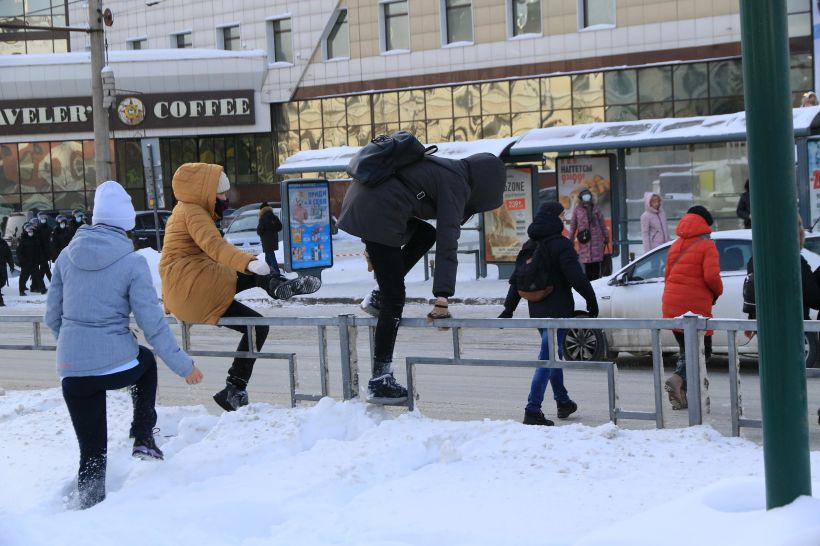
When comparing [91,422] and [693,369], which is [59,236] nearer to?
[91,422]

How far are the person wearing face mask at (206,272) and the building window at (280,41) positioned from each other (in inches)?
1572

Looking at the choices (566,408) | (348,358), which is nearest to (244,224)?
(566,408)

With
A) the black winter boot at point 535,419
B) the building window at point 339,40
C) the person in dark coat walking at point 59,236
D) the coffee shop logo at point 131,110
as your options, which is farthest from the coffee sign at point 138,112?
the black winter boot at point 535,419

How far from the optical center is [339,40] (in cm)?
4478

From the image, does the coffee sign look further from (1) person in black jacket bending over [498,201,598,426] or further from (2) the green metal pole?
(2) the green metal pole

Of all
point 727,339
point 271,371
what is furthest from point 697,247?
point 271,371

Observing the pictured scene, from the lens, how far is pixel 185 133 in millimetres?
→ 48375

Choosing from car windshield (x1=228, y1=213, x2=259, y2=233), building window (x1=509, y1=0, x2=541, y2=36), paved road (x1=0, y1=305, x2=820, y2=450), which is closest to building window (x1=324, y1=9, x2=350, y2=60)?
building window (x1=509, y1=0, x2=541, y2=36)

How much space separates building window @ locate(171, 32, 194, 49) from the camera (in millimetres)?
49531

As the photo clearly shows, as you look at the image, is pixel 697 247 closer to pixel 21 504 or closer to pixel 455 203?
pixel 455 203

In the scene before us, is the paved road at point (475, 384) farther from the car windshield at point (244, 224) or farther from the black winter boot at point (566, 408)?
the car windshield at point (244, 224)

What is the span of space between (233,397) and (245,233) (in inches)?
946

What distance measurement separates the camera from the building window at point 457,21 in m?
41.2

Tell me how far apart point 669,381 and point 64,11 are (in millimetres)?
51574
